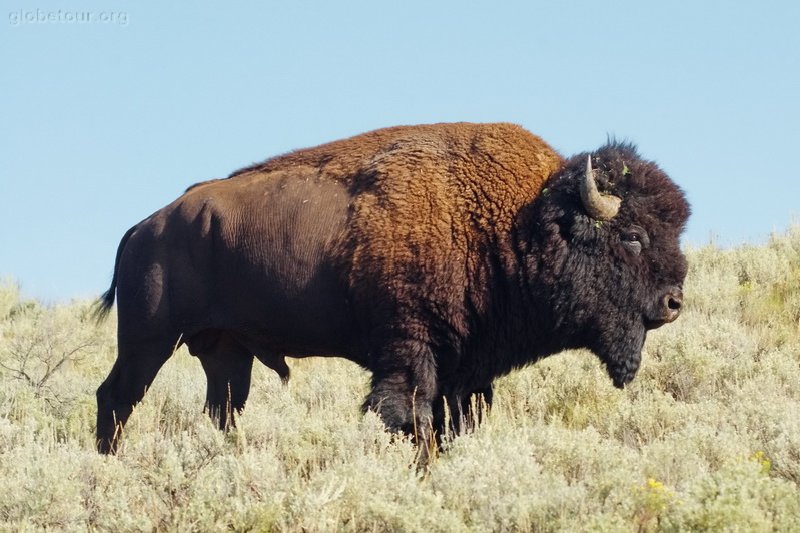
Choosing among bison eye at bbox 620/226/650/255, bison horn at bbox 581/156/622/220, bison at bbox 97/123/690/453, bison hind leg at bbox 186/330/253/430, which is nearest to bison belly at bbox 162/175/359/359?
bison at bbox 97/123/690/453

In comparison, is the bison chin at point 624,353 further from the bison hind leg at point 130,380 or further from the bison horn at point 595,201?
the bison hind leg at point 130,380

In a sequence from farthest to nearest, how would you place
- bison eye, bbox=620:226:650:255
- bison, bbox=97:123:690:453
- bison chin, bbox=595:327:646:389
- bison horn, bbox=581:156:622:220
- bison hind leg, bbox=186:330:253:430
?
bison hind leg, bbox=186:330:253:430 → bison chin, bbox=595:327:646:389 → bison eye, bbox=620:226:650:255 → bison horn, bbox=581:156:622:220 → bison, bbox=97:123:690:453

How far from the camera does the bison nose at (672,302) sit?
590 cm

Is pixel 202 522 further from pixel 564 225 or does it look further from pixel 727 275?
pixel 727 275

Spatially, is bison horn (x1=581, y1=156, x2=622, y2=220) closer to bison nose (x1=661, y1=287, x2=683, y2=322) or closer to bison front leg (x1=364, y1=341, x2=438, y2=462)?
bison nose (x1=661, y1=287, x2=683, y2=322)

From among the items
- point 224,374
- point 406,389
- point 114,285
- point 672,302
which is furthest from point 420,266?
point 114,285

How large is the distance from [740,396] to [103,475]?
4.05m

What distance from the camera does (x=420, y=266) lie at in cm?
568

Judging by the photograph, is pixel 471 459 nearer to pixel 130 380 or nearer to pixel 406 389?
pixel 406 389

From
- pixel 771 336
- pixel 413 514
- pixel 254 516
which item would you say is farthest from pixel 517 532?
pixel 771 336

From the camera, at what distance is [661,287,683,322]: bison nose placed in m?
5.90

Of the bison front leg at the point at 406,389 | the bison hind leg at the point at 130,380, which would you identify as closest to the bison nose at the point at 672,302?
the bison front leg at the point at 406,389

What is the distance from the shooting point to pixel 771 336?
27.9 feet

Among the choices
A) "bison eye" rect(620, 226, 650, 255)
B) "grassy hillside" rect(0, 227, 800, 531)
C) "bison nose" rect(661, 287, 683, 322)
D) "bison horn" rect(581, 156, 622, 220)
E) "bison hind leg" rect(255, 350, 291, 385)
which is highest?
"bison horn" rect(581, 156, 622, 220)
